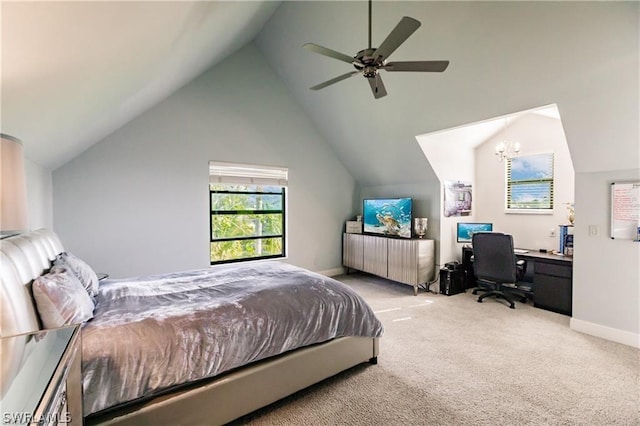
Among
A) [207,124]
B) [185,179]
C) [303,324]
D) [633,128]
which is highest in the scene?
[207,124]

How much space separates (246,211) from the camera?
4.84 m

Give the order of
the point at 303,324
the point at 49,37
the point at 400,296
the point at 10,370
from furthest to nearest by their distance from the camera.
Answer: the point at 400,296 → the point at 303,324 → the point at 49,37 → the point at 10,370

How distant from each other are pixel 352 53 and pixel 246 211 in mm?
2859

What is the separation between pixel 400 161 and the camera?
4.81 meters

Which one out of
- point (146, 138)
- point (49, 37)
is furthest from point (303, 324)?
point (146, 138)

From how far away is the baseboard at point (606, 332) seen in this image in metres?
2.82

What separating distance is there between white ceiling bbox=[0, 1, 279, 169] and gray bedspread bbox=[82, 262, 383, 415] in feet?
3.94

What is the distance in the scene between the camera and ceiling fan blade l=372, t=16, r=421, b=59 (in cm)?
180

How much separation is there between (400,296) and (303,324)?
2.79 m

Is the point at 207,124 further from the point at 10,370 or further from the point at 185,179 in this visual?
the point at 10,370

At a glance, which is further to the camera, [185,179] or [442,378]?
[185,179]

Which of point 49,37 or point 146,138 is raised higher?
point 146,138

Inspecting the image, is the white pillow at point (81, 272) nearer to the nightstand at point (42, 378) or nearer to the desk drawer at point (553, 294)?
the nightstand at point (42, 378)

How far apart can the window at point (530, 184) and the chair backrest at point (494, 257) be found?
3.98ft
